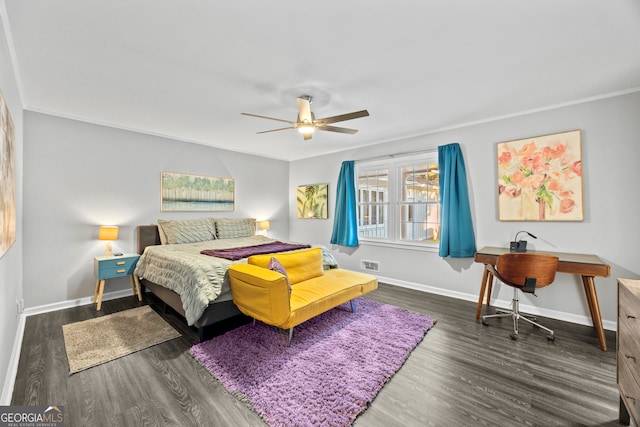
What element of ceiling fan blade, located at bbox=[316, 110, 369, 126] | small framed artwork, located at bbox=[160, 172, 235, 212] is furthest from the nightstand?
ceiling fan blade, located at bbox=[316, 110, 369, 126]

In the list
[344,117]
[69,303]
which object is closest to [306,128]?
[344,117]

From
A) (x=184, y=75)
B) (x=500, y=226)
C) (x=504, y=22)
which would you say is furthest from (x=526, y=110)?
(x=184, y=75)

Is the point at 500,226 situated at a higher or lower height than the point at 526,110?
lower

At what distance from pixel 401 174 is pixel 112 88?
160 inches

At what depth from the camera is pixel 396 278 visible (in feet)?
15.0

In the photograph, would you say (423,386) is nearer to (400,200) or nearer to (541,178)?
(541,178)

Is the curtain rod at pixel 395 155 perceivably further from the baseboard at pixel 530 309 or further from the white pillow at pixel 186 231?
the white pillow at pixel 186 231

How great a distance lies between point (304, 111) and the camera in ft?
9.21

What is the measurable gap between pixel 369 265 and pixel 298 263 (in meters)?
2.16

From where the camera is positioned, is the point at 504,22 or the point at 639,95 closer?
the point at 504,22

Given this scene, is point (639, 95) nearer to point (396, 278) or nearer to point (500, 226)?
point (500, 226)

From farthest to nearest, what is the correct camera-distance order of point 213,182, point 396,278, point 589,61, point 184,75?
point 213,182 < point 396,278 < point 184,75 < point 589,61

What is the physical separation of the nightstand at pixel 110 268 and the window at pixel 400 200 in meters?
3.67

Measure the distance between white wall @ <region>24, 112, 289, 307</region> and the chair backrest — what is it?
474cm
